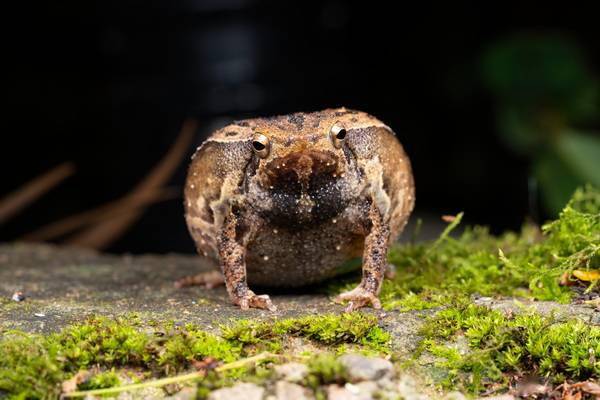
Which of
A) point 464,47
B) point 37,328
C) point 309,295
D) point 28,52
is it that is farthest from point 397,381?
point 28,52

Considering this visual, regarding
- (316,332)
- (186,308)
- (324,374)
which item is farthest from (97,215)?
(324,374)

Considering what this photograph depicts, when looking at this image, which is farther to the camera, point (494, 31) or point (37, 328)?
point (494, 31)

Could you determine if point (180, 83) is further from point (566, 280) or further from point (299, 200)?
point (566, 280)

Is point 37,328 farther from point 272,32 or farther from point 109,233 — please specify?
point 272,32

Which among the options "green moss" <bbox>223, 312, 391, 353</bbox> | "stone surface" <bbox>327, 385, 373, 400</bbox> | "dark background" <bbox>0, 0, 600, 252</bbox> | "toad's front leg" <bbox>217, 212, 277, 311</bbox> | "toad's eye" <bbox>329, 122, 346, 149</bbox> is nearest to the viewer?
"stone surface" <bbox>327, 385, 373, 400</bbox>

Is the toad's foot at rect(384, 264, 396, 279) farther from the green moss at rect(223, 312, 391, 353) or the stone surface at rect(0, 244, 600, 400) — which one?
the green moss at rect(223, 312, 391, 353)

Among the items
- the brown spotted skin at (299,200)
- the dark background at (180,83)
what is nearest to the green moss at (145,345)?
the brown spotted skin at (299,200)

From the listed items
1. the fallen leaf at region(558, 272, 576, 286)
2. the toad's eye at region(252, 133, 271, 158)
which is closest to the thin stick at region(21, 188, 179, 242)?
the toad's eye at region(252, 133, 271, 158)

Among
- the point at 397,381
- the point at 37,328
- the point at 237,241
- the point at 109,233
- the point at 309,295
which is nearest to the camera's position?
the point at 397,381
